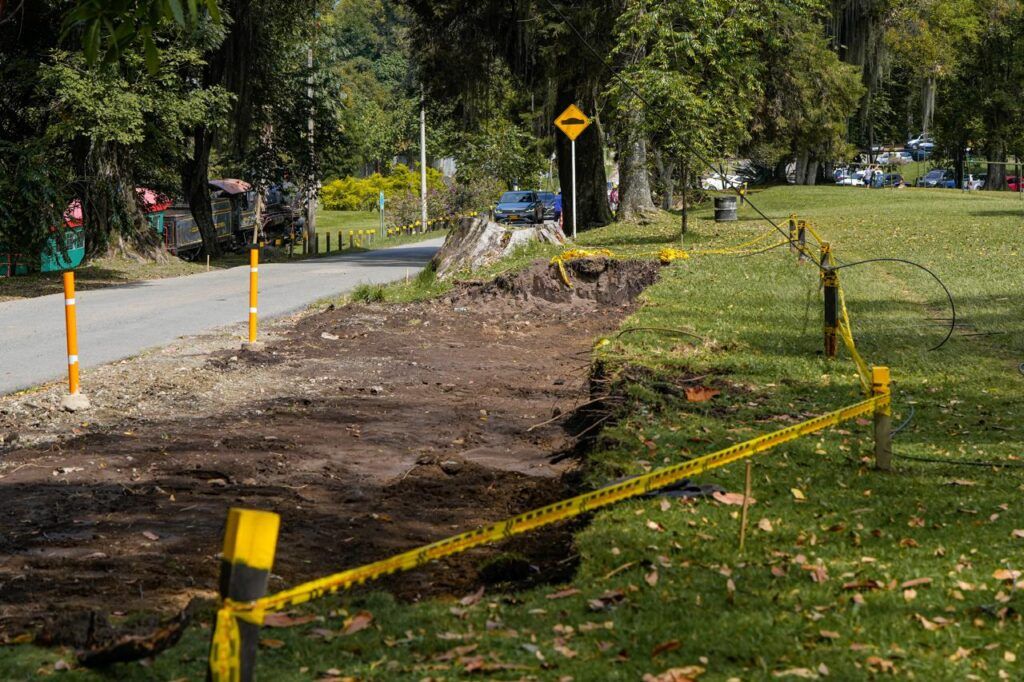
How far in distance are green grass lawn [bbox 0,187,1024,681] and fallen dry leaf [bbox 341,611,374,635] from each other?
0.17 ft

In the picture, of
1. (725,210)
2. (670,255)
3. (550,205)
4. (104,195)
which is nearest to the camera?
(670,255)

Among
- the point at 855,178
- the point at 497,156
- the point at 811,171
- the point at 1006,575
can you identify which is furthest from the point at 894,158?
the point at 1006,575

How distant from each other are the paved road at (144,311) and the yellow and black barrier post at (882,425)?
772cm

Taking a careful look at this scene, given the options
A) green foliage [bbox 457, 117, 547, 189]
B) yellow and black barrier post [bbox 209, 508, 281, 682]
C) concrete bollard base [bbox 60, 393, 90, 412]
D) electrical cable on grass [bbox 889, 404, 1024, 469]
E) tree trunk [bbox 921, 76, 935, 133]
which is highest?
tree trunk [bbox 921, 76, 935, 133]

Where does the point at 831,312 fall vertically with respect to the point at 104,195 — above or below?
below

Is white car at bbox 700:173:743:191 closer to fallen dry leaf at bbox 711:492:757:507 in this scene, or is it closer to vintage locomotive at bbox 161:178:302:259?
fallen dry leaf at bbox 711:492:757:507

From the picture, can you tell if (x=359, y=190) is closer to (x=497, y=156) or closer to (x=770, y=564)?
(x=497, y=156)

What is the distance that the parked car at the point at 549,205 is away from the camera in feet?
164

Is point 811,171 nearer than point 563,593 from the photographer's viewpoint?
No

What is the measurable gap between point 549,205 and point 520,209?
3.11 m

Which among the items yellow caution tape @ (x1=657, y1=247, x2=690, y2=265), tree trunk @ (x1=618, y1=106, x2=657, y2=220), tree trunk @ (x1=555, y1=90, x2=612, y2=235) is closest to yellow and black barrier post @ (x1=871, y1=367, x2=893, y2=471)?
yellow caution tape @ (x1=657, y1=247, x2=690, y2=265)

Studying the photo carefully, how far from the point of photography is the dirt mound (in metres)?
19.2

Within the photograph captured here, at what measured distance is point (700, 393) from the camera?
1073 centimetres

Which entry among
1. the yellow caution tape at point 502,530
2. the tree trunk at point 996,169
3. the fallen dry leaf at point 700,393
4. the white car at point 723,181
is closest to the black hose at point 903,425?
the yellow caution tape at point 502,530
